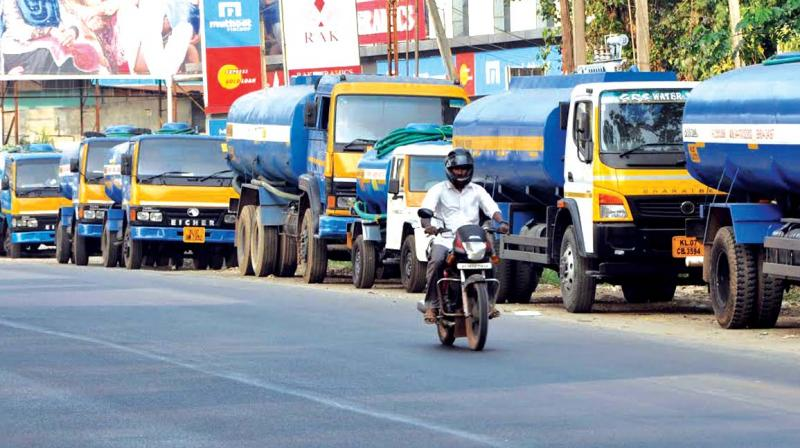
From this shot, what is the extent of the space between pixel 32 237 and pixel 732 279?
32.9 meters

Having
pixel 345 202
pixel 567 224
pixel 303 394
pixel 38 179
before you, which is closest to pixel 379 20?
pixel 38 179

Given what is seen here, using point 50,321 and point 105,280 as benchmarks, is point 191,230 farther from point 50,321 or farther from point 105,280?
point 50,321

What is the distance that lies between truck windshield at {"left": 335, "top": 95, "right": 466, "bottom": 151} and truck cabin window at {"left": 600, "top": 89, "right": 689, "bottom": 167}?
8.54 m

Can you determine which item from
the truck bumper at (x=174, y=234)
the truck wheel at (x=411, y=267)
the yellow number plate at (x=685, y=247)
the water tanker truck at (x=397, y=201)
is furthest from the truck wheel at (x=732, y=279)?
the truck bumper at (x=174, y=234)

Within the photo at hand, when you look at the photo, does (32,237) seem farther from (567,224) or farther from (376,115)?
(567,224)

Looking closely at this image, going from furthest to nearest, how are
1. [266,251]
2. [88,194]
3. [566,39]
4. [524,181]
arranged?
1. [88,194]
2. [566,39]
3. [266,251]
4. [524,181]

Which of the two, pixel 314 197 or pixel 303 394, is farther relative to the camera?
pixel 314 197

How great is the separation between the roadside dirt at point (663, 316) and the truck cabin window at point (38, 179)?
20.9 meters

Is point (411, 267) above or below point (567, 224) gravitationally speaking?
below

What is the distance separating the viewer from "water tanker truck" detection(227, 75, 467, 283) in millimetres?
30016

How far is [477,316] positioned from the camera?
16.4m

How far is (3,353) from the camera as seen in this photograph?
1611 centimetres

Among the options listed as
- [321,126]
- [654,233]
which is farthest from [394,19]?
[654,233]

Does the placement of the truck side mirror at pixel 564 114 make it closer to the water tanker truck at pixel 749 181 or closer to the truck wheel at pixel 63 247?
the water tanker truck at pixel 749 181
